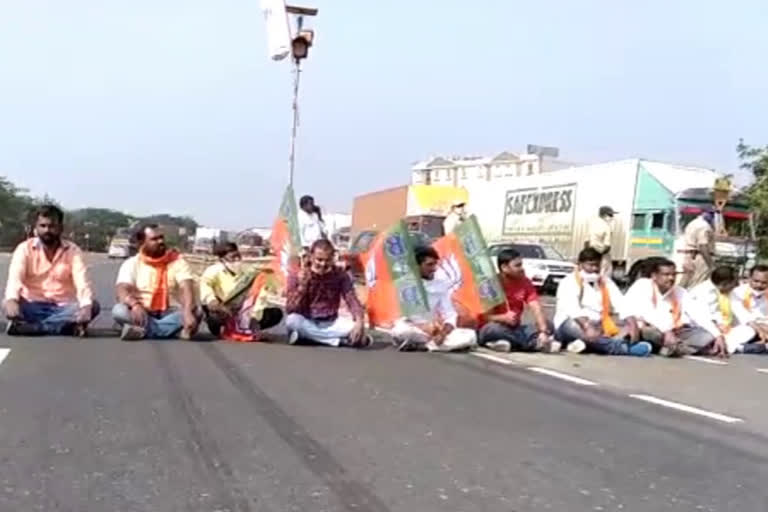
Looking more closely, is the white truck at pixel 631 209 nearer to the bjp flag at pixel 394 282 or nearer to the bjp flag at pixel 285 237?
the bjp flag at pixel 285 237

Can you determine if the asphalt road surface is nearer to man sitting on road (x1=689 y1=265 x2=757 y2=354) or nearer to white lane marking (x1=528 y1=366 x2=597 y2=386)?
white lane marking (x1=528 y1=366 x2=597 y2=386)

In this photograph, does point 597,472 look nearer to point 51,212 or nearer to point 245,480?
point 245,480

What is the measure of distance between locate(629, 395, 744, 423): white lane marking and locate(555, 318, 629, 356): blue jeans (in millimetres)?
3252

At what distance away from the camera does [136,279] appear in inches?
457

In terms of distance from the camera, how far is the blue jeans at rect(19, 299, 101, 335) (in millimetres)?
11305

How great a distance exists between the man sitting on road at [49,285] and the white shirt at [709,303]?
697 centimetres

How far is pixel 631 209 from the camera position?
3067 cm

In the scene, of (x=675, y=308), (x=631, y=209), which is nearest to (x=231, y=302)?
(x=675, y=308)

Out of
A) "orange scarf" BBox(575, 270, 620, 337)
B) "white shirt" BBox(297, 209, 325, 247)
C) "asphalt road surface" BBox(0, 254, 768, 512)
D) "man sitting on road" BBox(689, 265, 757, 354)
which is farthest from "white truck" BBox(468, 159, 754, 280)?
"asphalt road surface" BBox(0, 254, 768, 512)

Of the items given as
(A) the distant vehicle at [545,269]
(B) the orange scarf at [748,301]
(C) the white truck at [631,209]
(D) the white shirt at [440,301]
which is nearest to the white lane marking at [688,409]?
(D) the white shirt at [440,301]

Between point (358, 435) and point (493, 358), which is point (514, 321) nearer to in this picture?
point (493, 358)

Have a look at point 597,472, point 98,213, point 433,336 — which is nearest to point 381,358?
point 433,336

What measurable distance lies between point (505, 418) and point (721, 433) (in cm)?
143

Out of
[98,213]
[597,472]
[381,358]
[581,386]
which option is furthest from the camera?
[98,213]
